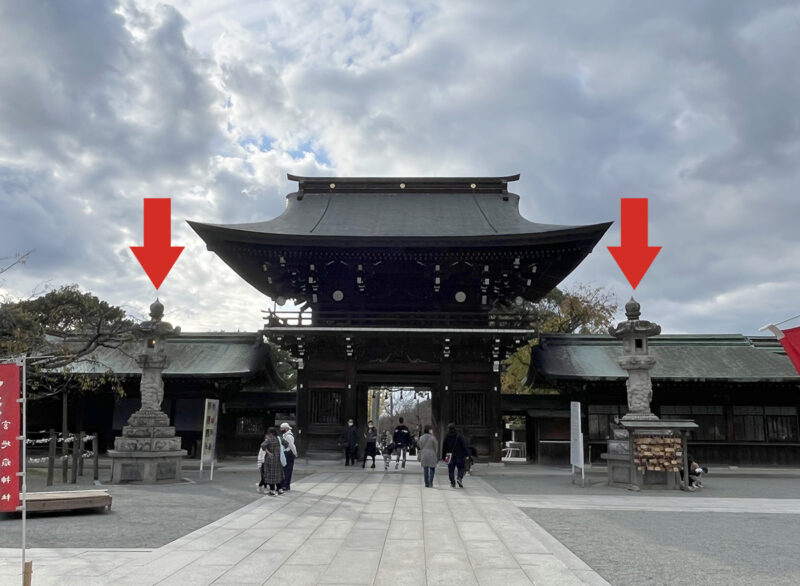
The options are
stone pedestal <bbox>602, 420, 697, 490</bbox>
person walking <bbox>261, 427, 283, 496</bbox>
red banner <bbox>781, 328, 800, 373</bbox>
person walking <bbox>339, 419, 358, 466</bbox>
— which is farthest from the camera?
person walking <bbox>339, 419, 358, 466</bbox>

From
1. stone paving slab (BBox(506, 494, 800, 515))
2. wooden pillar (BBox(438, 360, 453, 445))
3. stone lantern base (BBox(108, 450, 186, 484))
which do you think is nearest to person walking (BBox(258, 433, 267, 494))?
stone lantern base (BBox(108, 450, 186, 484))

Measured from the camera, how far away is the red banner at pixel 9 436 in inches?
258

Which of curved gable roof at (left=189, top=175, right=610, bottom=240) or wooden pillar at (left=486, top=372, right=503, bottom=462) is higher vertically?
curved gable roof at (left=189, top=175, right=610, bottom=240)

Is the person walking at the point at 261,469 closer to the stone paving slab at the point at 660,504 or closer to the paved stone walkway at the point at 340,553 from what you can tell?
the paved stone walkway at the point at 340,553

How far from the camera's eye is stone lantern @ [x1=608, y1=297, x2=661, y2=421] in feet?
55.4

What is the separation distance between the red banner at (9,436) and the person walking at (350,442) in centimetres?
1438

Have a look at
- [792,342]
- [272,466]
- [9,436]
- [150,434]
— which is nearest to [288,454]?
[272,466]

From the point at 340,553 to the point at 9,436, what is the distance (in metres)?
4.09

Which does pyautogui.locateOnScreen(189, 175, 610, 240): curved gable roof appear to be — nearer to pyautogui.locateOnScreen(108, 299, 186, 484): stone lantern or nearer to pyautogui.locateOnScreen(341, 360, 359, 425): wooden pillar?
pyautogui.locateOnScreen(341, 360, 359, 425): wooden pillar

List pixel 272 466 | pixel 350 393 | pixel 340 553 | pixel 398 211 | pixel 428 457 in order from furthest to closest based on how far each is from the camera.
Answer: pixel 398 211 < pixel 350 393 < pixel 428 457 < pixel 272 466 < pixel 340 553

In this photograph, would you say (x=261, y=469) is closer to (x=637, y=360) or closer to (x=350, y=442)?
(x=350, y=442)

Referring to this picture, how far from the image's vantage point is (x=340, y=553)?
26.1ft

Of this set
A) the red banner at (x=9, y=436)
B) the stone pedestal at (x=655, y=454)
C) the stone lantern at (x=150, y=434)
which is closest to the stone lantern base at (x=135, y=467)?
the stone lantern at (x=150, y=434)

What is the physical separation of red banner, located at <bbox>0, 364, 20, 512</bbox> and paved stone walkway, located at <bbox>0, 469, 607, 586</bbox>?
2.87 ft
